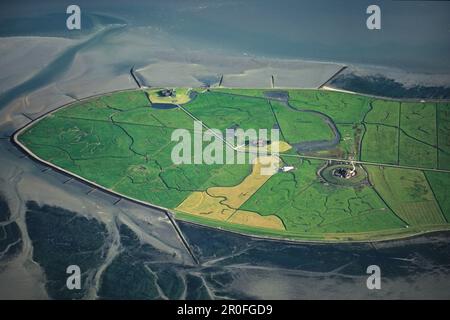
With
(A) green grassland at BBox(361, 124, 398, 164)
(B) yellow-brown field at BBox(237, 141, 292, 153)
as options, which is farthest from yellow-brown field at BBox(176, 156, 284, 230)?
(A) green grassland at BBox(361, 124, 398, 164)

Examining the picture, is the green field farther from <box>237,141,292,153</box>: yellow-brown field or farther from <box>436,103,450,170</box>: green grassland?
<box>237,141,292,153</box>: yellow-brown field

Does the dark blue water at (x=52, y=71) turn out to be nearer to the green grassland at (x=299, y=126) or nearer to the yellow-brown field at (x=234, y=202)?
the green grassland at (x=299, y=126)

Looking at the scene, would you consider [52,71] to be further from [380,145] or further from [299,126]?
[380,145]

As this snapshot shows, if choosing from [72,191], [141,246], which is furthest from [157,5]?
[141,246]

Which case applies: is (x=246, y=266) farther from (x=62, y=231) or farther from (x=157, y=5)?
(x=157, y=5)

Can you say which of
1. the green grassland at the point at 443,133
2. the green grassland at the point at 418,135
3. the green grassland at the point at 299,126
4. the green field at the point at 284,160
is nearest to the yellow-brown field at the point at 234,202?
the green field at the point at 284,160

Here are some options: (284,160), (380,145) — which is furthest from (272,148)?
(380,145)
